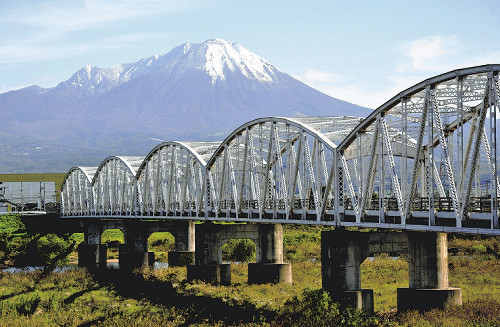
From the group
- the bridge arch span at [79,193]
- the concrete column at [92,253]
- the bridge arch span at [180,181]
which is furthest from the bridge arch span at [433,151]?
the bridge arch span at [79,193]

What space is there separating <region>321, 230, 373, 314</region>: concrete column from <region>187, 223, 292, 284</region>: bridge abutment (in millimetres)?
20691

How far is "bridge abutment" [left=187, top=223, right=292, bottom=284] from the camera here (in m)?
69.4

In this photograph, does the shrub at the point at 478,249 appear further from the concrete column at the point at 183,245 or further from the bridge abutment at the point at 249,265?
the concrete column at the point at 183,245

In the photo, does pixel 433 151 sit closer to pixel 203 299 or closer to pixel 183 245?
pixel 203 299

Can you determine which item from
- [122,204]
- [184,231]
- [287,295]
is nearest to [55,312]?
[287,295]

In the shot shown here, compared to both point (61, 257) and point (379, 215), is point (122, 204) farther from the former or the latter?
point (379, 215)

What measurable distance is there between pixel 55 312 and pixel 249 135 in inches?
769

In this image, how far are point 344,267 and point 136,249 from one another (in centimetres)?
4736

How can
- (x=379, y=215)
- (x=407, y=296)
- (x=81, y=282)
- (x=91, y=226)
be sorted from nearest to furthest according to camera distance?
(x=379, y=215) < (x=407, y=296) < (x=81, y=282) < (x=91, y=226)

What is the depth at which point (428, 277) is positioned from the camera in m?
48.7

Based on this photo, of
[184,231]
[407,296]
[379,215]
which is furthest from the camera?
[184,231]

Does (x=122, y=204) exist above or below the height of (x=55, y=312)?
above

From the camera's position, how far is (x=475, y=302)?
51281 mm

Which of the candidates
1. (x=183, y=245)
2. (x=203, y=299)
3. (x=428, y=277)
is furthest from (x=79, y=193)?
(x=428, y=277)
